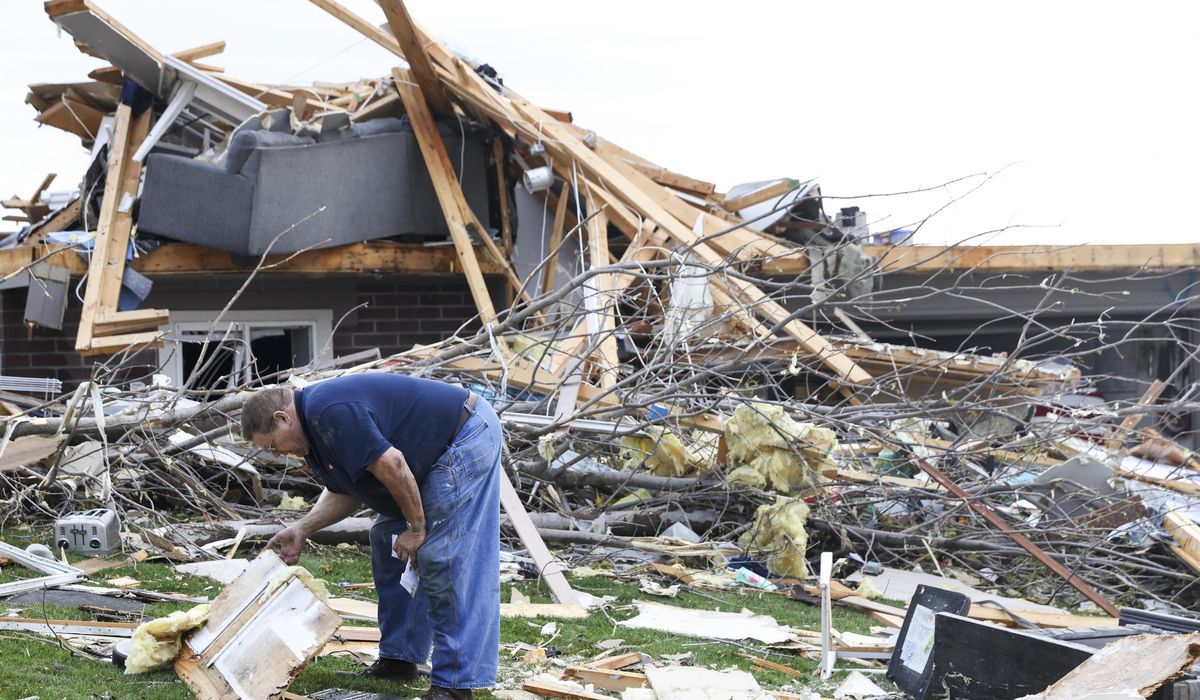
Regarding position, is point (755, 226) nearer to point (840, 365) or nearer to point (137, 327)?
point (840, 365)

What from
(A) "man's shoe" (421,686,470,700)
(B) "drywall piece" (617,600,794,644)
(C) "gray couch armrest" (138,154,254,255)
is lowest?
(B) "drywall piece" (617,600,794,644)

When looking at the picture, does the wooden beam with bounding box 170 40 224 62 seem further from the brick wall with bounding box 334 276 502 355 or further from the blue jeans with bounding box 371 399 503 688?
the blue jeans with bounding box 371 399 503 688

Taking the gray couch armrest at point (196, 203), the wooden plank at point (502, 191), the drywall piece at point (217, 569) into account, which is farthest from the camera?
the wooden plank at point (502, 191)

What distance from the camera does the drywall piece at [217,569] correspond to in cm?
573

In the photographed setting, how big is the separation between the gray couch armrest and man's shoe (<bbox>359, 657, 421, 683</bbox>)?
612cm

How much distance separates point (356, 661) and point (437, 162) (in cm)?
651

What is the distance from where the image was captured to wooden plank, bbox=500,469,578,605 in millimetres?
5926

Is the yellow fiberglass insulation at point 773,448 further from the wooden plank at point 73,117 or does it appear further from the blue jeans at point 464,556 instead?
the wooden plank at point 73,117

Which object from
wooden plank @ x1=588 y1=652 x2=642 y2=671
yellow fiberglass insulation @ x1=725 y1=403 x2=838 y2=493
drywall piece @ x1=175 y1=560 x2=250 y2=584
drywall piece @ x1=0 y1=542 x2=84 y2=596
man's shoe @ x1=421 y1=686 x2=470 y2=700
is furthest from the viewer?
yellow fiberglass insulation @ x1=725 y1=403 x2=838 y2=493

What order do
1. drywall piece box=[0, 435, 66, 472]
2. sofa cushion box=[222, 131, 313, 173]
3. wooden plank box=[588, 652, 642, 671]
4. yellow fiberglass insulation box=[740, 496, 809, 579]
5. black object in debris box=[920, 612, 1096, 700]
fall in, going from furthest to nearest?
sofa cushion box=[222, 131, 313, 173] → yellow fiberglass insulation box=[740, 496, 809, 579] → drywall piece box=[0, 435, 66, 472] → wooden plank box=[588, 652, 642, 671] → black object in debris box=[920, 612, 1096, 700]

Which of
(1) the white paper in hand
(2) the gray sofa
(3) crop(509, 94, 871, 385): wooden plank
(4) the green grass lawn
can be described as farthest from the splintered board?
(2) the gray sofa

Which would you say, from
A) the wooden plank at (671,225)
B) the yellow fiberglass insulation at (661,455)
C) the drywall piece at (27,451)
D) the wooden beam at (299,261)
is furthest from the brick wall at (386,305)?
the drywall piece at (27,451)

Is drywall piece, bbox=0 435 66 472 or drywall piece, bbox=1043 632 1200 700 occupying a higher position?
drywall piece, bbox=0 435 66 472

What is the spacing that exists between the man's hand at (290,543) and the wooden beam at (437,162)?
603 cm
